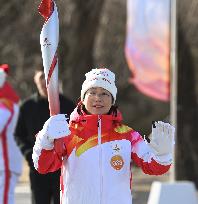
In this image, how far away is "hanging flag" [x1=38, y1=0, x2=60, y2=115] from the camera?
15.0 feet

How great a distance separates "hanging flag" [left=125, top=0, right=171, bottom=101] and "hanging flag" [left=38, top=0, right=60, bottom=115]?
23.1ft

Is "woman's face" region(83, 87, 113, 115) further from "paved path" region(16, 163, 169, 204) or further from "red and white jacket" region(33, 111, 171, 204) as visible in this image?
"paved path" region(16, 163, 169, 204)

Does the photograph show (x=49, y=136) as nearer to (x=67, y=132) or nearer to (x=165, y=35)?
(x=67, y=132)

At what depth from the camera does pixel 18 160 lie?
22.8 ft

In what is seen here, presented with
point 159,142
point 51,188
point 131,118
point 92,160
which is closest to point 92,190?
point 92,160

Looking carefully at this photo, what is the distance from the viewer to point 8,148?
22.6 feet

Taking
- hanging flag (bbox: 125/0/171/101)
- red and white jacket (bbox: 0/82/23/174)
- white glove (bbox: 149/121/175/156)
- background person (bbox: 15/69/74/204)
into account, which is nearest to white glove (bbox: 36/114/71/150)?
white glove (bbox: 149/121/175/156)

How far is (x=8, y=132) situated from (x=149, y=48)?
17.4ft

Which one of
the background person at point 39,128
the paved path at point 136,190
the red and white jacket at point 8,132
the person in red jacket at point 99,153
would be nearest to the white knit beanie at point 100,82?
the person in red jacket at point 99,153

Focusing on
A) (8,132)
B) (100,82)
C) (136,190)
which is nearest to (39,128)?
(8,132)

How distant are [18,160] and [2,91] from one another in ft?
1.87

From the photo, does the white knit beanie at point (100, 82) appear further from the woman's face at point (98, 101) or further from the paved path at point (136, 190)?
the paved path at point (136, 190)

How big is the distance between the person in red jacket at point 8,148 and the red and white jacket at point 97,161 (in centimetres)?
231

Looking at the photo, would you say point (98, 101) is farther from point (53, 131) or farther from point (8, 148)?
point (8, 148)
